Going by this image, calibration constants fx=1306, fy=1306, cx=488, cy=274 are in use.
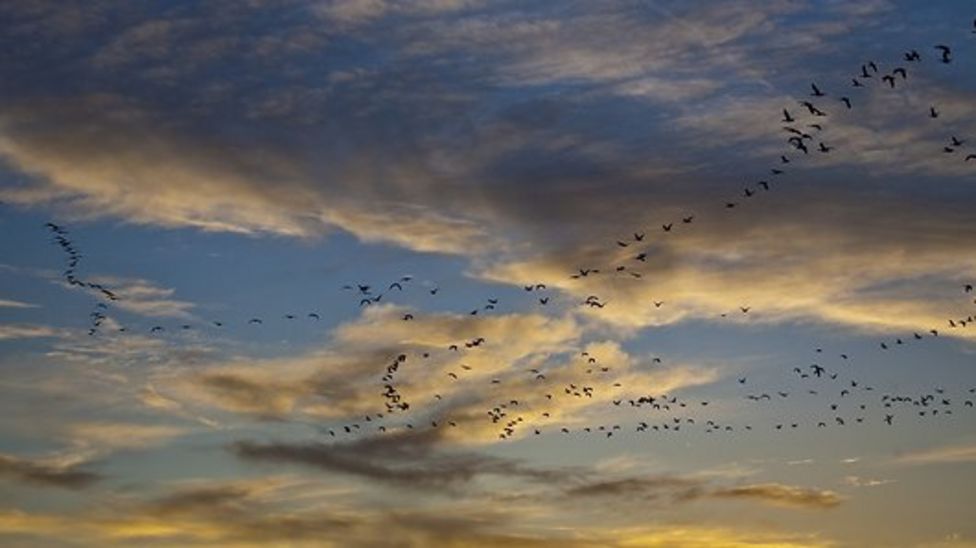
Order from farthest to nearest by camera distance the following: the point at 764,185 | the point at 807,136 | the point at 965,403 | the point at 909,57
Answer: the point at 965,403
the point at 764,185
the point at 807,136
the point at 909,57

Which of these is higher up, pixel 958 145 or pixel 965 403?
pixel 958 145

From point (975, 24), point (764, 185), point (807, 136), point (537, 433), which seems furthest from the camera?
point (537, 433)

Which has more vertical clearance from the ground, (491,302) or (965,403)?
(491,302)

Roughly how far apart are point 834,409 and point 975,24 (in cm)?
6419

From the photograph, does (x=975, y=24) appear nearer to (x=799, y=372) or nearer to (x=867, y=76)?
(x=867, y=76)

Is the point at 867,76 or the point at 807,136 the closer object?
the point at 867,76

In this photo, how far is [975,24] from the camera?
2621 inches

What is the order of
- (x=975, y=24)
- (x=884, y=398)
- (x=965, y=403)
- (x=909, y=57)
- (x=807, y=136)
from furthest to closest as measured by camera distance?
(x=884, y=398)
(x=965, y=403)
(x=807, y=136)
(x=909, y=57)
(x=975, y=24)

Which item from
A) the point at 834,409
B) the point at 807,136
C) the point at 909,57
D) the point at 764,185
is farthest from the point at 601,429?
the point at 909,57

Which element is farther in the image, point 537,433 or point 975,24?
point 537,433

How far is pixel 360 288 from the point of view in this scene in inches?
4323

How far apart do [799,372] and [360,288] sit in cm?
3979

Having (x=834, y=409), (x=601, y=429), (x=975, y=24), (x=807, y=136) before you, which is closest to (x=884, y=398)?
(x=834, y=409)

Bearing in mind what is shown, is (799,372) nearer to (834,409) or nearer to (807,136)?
(834,409)
